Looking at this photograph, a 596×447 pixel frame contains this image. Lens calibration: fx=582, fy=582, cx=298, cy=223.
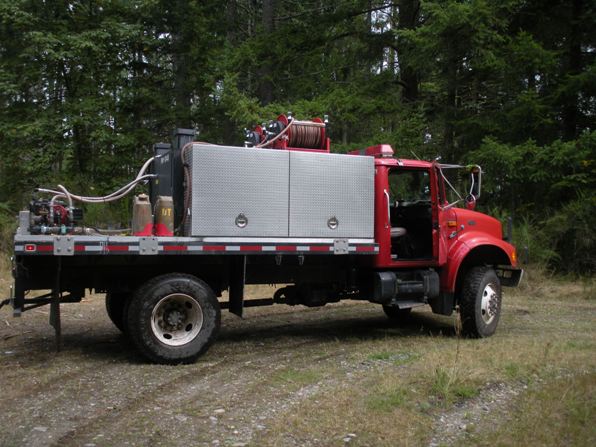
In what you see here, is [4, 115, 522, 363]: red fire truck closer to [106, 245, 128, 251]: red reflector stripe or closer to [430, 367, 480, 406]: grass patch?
[106, 245, 128, 251]: red reflector stripe

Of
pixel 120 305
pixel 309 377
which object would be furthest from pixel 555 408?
pixel 120 305

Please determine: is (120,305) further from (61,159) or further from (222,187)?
(61,159)

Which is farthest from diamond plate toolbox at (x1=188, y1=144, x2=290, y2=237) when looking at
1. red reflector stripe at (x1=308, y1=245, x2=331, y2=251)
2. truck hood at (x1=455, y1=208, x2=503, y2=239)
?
truck hood at (x1=455, y1=208, x2=503, y2=239)

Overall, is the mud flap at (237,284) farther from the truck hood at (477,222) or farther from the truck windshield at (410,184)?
the truck hood at (477,222)

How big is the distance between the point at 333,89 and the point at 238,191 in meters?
9.85

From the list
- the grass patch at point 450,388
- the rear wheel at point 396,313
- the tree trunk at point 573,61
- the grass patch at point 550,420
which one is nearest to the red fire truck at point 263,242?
the rear wheel at point 396,313

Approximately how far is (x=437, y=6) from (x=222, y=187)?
8.37m

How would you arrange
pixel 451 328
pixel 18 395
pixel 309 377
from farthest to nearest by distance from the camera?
pixel 451 328
pixel 309 377
pixel 18 395

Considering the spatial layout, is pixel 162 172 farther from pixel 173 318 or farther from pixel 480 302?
pixel 480 302

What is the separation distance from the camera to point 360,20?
18.3 m

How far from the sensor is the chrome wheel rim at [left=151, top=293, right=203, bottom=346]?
642 cm

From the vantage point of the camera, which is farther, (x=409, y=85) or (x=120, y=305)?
(x=409, y=85)

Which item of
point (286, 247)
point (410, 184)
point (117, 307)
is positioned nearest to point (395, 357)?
point (286, 247)

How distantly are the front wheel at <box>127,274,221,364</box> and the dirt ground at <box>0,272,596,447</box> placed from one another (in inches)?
7.4
